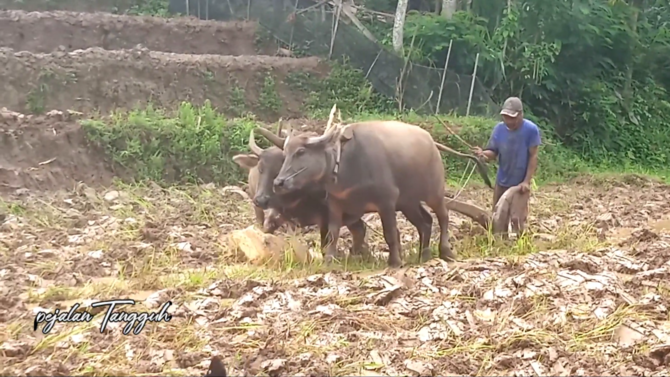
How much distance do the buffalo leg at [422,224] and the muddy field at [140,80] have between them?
8.28m

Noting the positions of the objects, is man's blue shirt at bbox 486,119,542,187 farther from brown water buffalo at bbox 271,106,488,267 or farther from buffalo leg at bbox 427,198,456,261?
brown water buffalo at bbox 271,106,488,267

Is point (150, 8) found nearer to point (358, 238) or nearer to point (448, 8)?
point (448, 8)

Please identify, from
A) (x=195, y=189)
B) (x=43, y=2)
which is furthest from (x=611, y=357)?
(x=43, y=2)

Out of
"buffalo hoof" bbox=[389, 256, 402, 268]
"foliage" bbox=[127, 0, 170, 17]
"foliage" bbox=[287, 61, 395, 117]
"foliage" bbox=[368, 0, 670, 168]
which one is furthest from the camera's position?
"foliage" bbox=[127, 0, 170, 17]

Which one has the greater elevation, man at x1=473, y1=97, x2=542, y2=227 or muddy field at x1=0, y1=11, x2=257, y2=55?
man at x1=473, y1=97, x2=542, y2=227

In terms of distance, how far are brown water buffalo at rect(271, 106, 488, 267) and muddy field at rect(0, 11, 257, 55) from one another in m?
11.2

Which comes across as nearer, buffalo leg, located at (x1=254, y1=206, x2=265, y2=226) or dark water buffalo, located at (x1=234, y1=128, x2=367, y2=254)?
dark water buffalo, located at (x1=234, y1=128, x2=367, y2=254)

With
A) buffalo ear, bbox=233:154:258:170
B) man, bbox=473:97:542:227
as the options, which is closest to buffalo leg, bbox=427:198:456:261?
man, bbox=473:97:542:227

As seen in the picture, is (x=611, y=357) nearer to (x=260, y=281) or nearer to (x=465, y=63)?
(x=260, y=281)

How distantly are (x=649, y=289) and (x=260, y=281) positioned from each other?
10.3 ft

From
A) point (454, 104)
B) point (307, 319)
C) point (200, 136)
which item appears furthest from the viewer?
point (454, 104)

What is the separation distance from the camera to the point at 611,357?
18.2ft

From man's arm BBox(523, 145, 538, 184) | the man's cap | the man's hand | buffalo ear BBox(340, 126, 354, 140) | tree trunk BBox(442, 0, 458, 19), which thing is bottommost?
the man's hand

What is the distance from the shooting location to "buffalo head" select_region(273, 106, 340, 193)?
8062 mm
